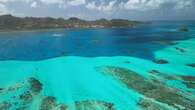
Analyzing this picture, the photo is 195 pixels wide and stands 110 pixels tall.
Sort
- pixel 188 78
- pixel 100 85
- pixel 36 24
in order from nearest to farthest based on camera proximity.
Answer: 1. pixel 100 85
2. pixel 188 78
3. pixel 36 24

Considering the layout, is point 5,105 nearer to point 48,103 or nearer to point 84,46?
point 48,103

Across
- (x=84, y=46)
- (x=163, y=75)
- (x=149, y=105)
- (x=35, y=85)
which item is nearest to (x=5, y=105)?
(x=35, y=85)

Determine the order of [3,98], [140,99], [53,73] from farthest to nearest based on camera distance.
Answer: [53,73]
[3,98]
[140,99]

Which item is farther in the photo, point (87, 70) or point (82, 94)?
point (87, 70)

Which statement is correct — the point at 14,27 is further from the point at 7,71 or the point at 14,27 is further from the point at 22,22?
the point at 7,71

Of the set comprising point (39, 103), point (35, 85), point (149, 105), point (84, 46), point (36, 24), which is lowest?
point (84, 46)

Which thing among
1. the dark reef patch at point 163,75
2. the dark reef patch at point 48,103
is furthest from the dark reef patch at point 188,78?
the dark reef patch at point 48,103

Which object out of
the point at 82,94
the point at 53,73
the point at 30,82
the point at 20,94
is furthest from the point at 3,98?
the point at 53,73

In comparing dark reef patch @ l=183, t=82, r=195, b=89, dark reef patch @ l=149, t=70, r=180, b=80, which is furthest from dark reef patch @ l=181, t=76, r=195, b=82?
dark reef patch @ l=183, t=82, r=195, b=89

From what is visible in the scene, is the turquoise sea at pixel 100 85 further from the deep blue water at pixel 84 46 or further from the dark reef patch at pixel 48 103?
the deep blue water at pixel 84 46
